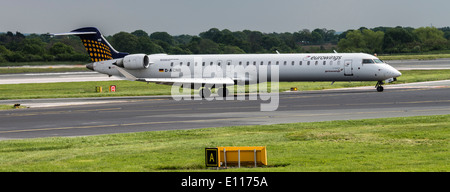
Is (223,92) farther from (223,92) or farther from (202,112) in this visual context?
(202,112)

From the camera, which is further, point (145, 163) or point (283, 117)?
point (283, 117)

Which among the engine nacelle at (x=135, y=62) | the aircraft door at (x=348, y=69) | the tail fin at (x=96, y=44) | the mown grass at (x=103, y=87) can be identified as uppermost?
the tail fin at (x=96, y=44)

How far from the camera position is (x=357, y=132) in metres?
23.0

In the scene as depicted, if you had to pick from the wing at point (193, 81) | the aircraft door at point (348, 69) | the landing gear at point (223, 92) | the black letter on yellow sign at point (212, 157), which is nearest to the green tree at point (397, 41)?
the landing gear at point (223, 92)

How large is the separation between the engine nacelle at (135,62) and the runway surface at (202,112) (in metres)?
5.12

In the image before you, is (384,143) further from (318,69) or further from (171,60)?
(171,60)

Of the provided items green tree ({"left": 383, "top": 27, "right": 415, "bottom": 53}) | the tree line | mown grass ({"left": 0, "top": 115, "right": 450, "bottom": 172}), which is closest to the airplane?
mown grass ({"left": 0, "top": 115, "right": 450, "bottom": 172})

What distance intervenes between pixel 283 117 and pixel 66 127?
383 inches

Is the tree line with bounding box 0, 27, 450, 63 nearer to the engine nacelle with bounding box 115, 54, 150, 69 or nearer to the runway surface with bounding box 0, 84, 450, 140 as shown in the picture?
the engine nacelle with bounding box 115, 54, 150, 69

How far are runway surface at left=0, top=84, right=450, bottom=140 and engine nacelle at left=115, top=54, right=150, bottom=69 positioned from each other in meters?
5.12

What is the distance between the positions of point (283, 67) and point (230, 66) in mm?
3733

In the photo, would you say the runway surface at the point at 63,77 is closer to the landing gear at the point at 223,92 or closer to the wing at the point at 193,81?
the landing gear at the point at 223,92

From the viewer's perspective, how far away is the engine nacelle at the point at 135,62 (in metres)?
49.2

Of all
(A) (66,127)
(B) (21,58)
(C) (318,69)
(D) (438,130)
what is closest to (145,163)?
(D) (438,130)
